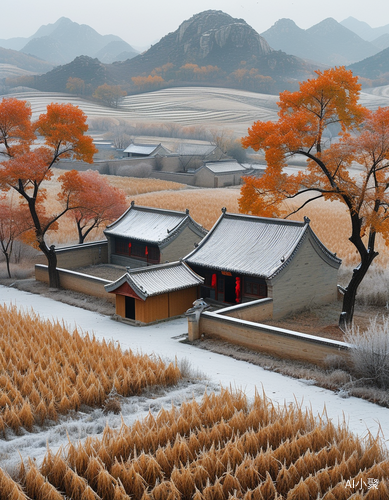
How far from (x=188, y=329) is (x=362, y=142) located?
8.70 m

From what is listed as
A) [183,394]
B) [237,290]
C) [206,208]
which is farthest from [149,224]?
[206,208]

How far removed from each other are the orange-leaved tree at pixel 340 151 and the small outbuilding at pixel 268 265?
1.60 metres

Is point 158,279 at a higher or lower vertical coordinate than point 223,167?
lower

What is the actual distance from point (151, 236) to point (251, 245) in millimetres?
7260

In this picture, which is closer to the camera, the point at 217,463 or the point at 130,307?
the point at 217,463

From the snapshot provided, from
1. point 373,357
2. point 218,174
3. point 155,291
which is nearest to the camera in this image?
point 373,357

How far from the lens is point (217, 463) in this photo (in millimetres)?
9609

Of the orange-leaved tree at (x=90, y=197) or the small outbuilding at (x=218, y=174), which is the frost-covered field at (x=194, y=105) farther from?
the orange-leaved tree at (x=90, y=197)

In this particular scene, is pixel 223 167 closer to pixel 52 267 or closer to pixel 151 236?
pixel 151 236

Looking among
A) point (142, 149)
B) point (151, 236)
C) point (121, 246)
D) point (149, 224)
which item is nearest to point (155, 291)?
point (151, 236)

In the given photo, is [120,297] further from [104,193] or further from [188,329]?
[104,193]

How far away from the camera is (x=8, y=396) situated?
43.8 feet

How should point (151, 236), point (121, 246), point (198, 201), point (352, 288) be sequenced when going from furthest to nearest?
1. point (198, 201)
2. point (121, 246)
3. point (151, 236)
4. point (352, 288)

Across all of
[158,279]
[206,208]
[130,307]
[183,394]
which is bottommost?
[130,307]
